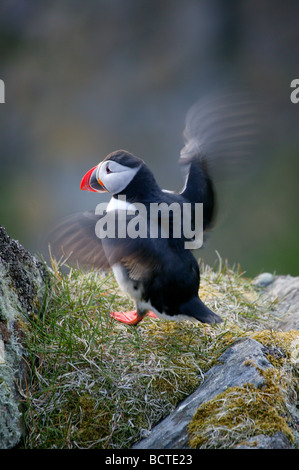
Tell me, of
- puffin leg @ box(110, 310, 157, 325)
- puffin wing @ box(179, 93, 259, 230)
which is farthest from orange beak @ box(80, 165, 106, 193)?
puffin leg @ box(110, 310, 157, 325)

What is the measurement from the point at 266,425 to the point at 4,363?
1015 millimetres

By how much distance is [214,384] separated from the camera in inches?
75.5

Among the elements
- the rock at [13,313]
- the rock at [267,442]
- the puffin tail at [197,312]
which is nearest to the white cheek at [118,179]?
the rock at [13,313]

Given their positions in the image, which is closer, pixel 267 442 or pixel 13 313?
pixel 267 442

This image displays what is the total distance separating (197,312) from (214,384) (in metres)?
0.38

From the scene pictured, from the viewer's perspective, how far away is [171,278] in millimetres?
2176

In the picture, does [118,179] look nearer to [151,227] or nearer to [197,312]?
[151,227]

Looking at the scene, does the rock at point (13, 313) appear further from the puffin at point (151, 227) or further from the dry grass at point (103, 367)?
the puffin at point (151, 227)

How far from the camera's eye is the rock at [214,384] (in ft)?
5.72

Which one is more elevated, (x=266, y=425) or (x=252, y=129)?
(x=252, y=129)

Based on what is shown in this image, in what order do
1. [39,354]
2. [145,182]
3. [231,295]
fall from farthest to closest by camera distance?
[231,295]
[145,182]
[39,354]

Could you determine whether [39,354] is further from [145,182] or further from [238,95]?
[238,95]

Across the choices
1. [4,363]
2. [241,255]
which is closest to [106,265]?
[4,363]

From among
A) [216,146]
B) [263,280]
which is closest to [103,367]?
[216,146]
